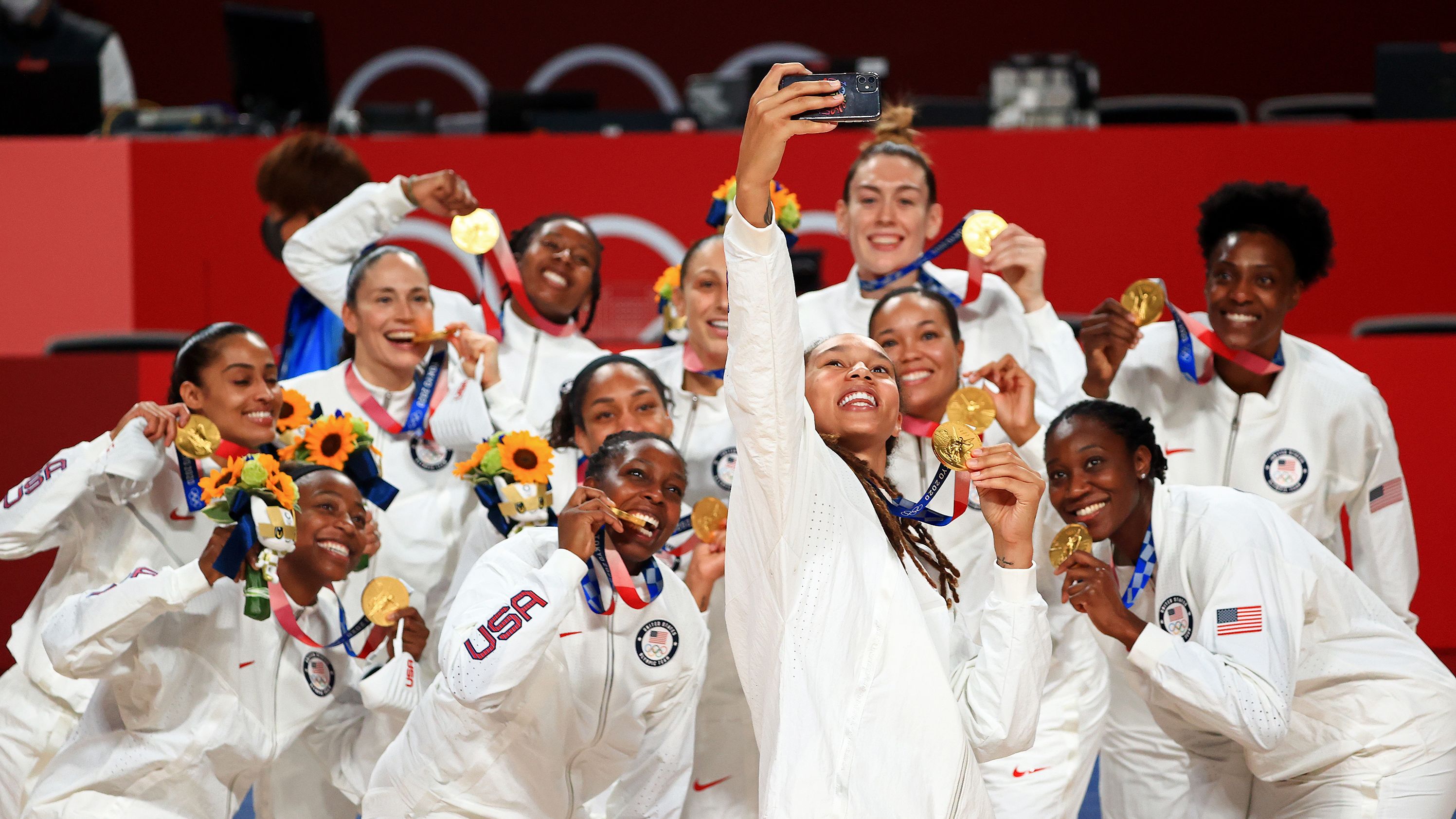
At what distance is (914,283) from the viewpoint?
530 cm

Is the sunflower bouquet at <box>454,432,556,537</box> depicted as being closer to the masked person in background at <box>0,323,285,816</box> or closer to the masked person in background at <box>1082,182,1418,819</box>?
the masked person in background at <box>0,323,285,816</box>

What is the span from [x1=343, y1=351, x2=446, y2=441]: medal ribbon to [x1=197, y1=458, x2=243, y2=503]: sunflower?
102cm

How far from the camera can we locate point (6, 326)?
26.1 feet

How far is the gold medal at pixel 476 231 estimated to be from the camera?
519 cm

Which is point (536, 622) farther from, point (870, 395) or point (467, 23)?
point (467, 23)

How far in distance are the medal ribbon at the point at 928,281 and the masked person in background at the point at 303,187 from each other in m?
2.35

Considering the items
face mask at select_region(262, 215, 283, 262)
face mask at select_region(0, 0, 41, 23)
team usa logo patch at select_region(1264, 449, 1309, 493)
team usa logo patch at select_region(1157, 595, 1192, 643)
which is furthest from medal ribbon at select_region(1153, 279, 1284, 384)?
face mask at select_region(0, 0, 41, 23)

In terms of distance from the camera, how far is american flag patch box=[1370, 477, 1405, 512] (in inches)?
193

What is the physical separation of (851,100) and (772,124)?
0.59ft

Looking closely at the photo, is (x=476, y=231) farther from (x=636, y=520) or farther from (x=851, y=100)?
(x=851, y=100)

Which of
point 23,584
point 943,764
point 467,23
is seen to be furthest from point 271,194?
point 467,23

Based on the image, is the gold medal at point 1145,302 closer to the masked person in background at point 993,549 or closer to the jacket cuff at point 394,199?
the masked person in background at point 993,549

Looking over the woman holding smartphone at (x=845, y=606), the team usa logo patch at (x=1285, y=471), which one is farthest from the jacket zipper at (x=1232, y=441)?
the woman holding smartphone at (x=845, y=606)

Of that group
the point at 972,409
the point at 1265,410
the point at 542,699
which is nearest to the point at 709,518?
the point at 542,699
